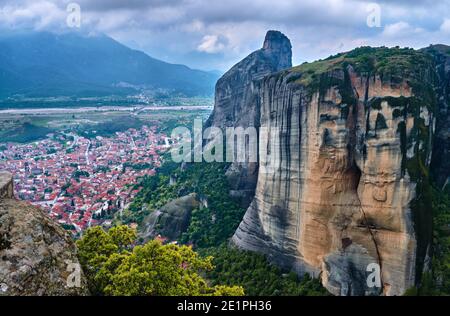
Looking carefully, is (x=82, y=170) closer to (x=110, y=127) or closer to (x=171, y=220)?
(x=171, y=220)

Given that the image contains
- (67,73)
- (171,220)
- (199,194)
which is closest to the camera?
(171,220)

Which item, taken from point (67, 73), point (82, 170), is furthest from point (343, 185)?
point (67, 73)

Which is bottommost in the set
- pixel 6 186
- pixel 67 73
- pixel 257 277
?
pixel 257 277

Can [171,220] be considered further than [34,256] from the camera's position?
Yes

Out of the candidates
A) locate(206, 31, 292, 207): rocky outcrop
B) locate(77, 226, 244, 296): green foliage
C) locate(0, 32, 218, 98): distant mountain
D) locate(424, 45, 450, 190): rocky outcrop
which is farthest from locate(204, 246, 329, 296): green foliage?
locate(0, 32, 218, 98): distant mountain

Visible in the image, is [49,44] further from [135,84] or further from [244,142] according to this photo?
[244,142]

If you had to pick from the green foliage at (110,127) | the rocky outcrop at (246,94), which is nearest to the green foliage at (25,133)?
the green foliage at (110,127)
